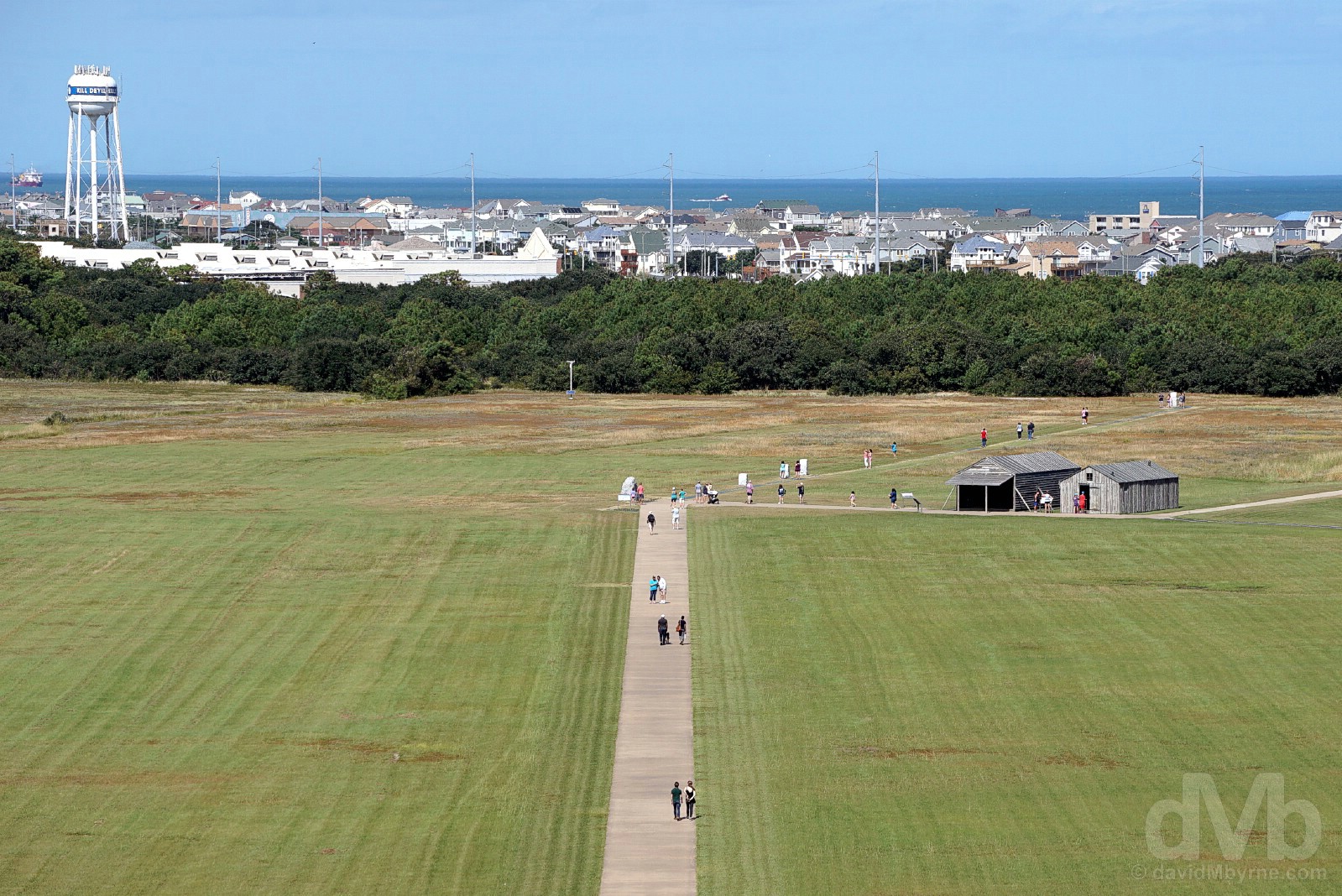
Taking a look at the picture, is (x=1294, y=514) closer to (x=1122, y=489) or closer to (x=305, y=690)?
(x=1122, y=489)

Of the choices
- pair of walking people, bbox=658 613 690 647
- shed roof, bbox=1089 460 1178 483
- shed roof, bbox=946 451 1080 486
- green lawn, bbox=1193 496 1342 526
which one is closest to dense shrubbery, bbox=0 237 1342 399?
shed roof, bbox=1089 460 1178 483

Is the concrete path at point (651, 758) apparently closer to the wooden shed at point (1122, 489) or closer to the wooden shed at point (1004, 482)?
the wooden shed at point (1004, 482)

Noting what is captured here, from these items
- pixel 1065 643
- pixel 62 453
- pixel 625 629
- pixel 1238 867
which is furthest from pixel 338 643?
pixel 62 453

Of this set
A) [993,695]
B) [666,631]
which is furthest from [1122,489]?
[666,631]

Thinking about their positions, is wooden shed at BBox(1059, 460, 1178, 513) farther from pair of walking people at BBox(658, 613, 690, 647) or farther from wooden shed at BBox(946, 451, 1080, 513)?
pair of walking people at BBox(658, 613, 690, 647)

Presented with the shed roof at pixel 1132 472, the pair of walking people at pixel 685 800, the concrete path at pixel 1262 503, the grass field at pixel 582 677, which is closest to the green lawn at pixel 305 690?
the grass field at pixel 582 677

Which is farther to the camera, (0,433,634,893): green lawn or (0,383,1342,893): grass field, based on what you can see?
(0,383,1342,893): grass field

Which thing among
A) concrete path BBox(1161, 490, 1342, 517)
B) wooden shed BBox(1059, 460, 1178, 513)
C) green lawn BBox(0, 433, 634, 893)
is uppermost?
wooden shed BBox(1059, 460, 1178, 513)
